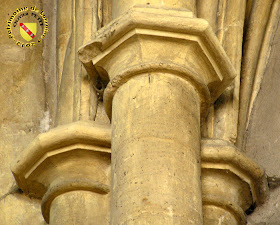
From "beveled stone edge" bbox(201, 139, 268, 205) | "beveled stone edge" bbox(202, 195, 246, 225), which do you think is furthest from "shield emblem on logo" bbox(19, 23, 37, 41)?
"beveled stone edge" bbox(202, 195, 246, 225)

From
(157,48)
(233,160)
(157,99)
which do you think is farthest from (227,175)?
(157,48)

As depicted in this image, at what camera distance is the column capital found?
14.2ft

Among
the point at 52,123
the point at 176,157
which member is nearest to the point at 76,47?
the point at 52,123

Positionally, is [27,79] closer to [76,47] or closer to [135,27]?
[76,47]

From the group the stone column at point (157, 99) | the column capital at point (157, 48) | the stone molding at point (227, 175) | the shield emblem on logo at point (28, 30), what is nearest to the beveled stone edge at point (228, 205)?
the stone molding at point (227, 175)

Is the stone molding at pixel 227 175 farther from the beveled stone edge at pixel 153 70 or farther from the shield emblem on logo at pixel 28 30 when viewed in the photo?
the shield emblem on logo at pixel 28 30

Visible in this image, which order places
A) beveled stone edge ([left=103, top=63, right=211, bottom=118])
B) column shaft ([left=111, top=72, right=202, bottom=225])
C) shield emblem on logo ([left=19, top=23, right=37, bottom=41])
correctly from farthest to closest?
shield emblem on logo ([left=19, top=23, right=37, bottom=41]), beveled stone edge ([left=103, top=63, right=211, bottom=118]), column shaft ([left=111, top=72, right=202, bottom=225])

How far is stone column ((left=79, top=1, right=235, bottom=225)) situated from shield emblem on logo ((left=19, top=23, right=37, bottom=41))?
91 centimetres

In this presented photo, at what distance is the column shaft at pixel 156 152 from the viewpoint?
13.0 ft

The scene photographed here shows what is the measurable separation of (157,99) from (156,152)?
250 millimetres

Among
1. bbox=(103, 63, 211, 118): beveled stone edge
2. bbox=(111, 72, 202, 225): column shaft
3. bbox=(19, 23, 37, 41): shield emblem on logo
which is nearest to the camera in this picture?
bbox=(111, 72, 202, 225): column shaft

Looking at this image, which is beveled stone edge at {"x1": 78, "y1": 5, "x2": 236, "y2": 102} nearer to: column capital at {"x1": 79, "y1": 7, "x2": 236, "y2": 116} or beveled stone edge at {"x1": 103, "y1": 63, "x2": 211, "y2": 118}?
column capital at {"x1": 79, "y1": 7, "x2": 236, "y2": 116}

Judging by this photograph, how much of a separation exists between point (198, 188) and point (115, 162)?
1.03 feet

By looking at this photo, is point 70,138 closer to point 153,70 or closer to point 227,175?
point 153,70
